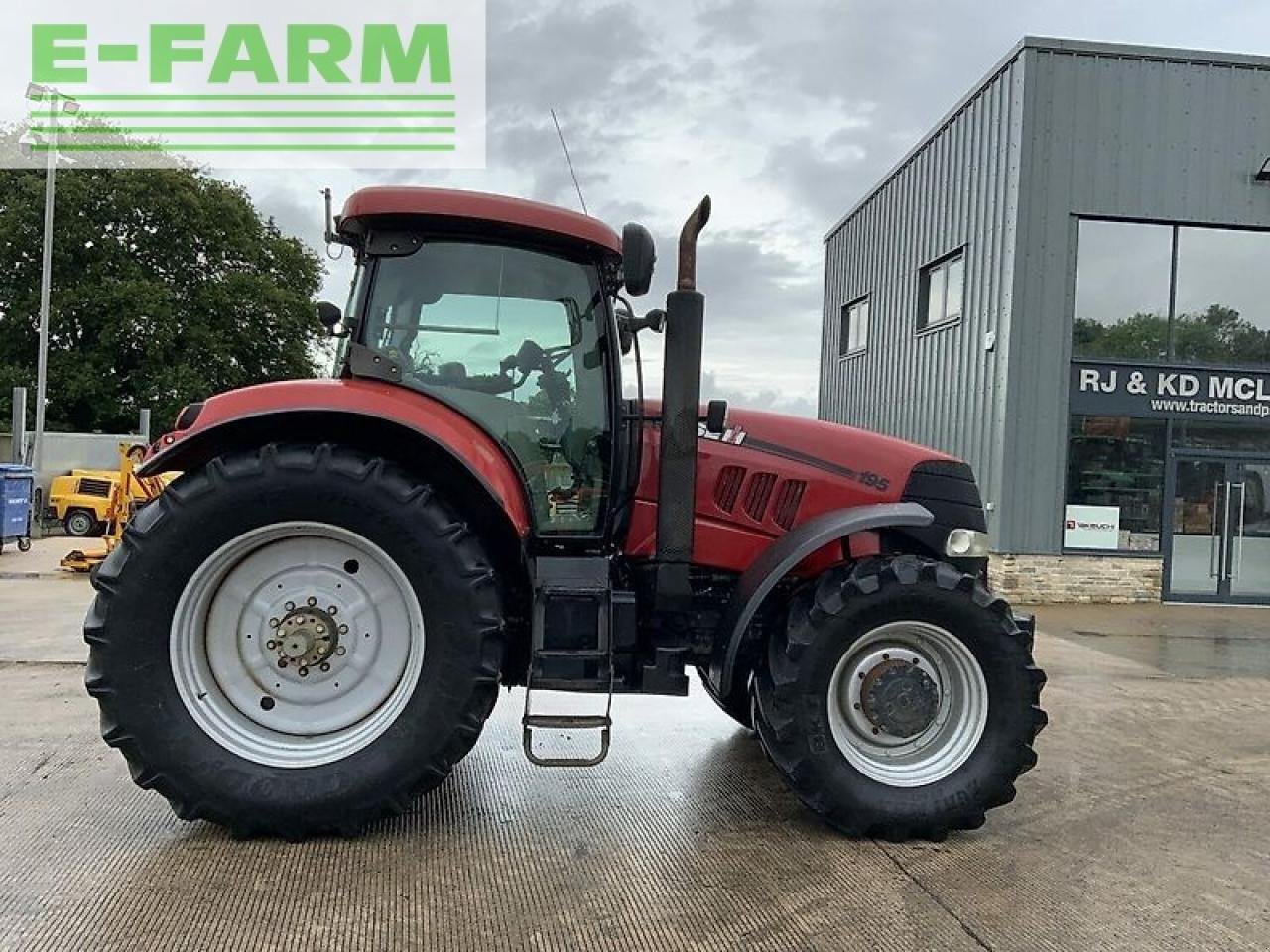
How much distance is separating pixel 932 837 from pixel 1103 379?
10.1m

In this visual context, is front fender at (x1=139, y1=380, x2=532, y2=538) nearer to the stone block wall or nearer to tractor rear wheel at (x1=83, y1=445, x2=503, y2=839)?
tractor rear wheel at (x1=83, y1=445, x2=503, y2=839)

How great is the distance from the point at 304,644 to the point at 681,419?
164 cm

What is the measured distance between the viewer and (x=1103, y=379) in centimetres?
1233

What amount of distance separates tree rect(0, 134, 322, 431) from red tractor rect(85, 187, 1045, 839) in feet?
87.9

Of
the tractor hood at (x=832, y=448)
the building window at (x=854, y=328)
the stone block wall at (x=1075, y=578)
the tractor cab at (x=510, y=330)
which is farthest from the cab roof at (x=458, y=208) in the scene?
the building window at (x=854, y=328)

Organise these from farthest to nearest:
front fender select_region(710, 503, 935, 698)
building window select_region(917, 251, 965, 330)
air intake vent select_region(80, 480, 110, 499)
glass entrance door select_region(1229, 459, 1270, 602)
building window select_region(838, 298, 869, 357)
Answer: air intake vent select_region(80, 480, 110, 499) < building window select_region(838, 298, 869, 357) < building window select_region(917, 251, 965, 330) < glass entrance door select_region(1229, 459, 1270, 602) < front fender select_region(710, 503, 935, 698)

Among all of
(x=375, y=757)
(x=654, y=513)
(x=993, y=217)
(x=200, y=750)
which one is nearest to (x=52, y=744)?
(x=200, y=750)

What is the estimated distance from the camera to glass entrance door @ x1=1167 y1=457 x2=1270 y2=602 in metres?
12.6

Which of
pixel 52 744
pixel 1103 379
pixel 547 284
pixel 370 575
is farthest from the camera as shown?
pixel 1103 379

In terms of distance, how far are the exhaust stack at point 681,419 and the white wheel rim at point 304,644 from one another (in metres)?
0.99

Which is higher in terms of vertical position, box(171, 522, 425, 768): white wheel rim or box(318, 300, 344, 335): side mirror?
box(318, 300, 344, 335): side mirror

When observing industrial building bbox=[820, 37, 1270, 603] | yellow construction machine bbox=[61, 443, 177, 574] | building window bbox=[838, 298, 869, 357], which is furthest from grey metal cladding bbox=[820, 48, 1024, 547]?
yellow construction machine bbox=[61, 443, 177, 574]

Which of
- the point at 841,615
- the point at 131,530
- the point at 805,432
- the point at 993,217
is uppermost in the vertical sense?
the point at 993,217

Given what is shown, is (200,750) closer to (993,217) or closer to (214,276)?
(993,217)
